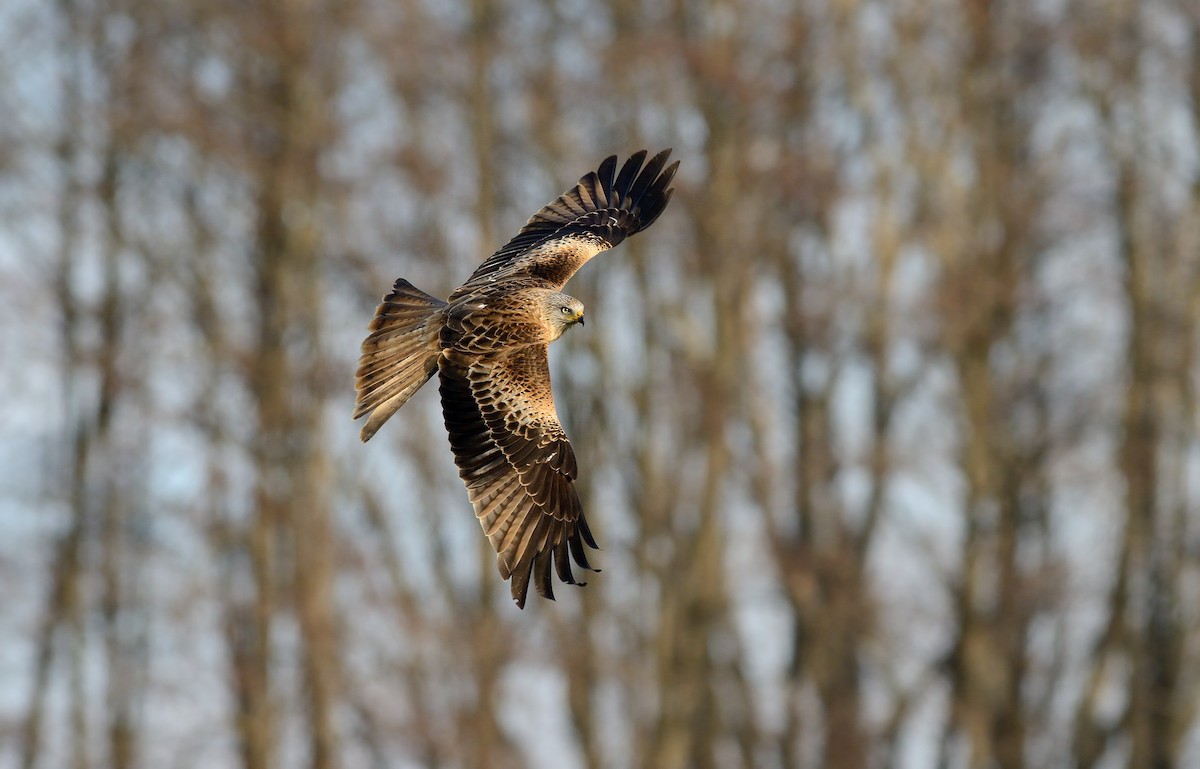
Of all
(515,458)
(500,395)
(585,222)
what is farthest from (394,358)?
(585,222)

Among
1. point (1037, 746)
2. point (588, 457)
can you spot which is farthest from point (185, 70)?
point (1037, 746)

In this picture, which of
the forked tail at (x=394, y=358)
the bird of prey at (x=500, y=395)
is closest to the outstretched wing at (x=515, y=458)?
the bird of prey at (x=500, y=395)

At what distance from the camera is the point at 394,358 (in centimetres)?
841

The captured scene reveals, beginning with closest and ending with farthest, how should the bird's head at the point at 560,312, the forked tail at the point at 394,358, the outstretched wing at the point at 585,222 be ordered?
1. the forked tail at the point at 394,358
2. the bird's head at the point at 560,312
3. the outstretched wing at the point at 585,222

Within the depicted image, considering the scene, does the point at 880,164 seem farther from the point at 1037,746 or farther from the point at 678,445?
the point at 1037,746

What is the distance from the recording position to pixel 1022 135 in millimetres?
21578

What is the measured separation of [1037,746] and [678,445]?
466 cm

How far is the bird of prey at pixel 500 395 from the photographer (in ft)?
27.4

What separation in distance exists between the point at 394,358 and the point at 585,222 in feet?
5.16

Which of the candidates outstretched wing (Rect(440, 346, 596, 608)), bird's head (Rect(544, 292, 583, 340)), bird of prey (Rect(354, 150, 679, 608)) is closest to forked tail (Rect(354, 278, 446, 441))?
bird of prey (Rect(354, 150, 679, 608))

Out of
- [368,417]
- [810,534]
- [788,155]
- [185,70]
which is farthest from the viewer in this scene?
[810,534]

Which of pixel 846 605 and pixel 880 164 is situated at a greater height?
pixel 880 164

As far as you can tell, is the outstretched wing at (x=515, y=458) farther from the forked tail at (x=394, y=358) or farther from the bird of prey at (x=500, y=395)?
the forked tail at (x=394, y=358)

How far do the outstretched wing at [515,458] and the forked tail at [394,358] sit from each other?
109mm
